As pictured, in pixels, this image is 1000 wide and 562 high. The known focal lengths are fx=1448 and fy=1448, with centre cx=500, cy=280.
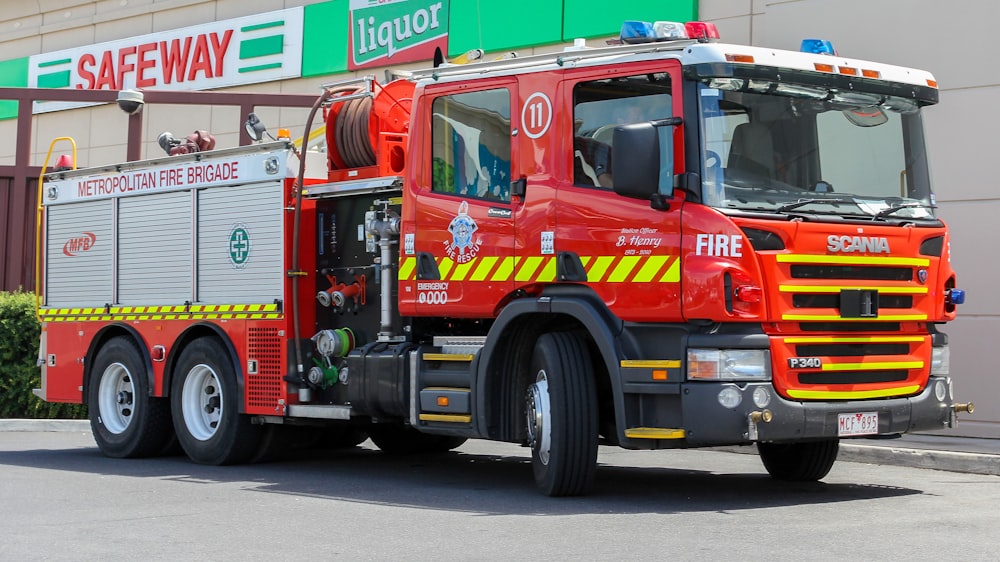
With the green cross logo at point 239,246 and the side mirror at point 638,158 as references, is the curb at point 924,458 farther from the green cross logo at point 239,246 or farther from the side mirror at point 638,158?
the green cross logo at point 239,246

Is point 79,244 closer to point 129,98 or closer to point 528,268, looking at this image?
point 129,98

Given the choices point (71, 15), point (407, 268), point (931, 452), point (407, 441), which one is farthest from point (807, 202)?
point (71, 15)

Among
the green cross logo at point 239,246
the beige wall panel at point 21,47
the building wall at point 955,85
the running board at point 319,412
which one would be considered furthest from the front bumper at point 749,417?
the beige wall panel at point 21,47

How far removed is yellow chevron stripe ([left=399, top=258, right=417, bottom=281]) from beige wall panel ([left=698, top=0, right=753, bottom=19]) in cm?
701

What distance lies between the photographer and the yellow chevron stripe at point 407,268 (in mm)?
10930

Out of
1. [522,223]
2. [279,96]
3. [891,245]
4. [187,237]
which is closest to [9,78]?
[279,96]

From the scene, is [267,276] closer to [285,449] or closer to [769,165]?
[285,449]

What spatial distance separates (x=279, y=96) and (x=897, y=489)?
1235 cm

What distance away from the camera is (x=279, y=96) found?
2048 cm

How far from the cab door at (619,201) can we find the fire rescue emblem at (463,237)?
0.83 meters

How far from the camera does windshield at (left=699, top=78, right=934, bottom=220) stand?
918 cm

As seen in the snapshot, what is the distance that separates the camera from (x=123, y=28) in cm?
2525

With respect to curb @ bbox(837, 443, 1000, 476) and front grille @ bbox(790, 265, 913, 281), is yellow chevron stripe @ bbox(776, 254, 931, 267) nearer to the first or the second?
front grille @ bbox(790, 265, 913, 281)

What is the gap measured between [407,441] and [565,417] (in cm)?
454
